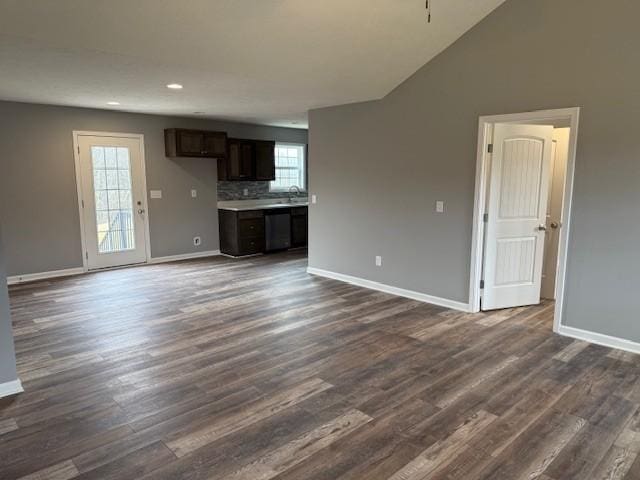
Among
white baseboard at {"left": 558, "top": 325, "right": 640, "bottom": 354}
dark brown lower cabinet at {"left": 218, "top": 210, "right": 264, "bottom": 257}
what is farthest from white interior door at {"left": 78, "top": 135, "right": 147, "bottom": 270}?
white baseboard at {"left": 558, "top": 325, "right": 640, "bottom": 354}

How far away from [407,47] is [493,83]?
2.95 feet

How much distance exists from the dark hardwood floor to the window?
4586 mm

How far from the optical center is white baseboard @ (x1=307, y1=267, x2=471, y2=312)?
4.76 metres

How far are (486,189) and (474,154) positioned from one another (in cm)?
37

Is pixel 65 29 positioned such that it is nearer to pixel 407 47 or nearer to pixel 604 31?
pixel 407 47

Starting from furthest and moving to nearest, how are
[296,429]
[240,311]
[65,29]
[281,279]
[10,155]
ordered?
[281,279], [10,155], [240,311], [65,29], [296,429]

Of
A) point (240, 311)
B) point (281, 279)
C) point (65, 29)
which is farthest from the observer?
point (281, 279)

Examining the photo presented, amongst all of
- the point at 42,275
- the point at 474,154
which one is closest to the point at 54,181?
the point at 42,275

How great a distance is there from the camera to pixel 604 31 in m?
3.48

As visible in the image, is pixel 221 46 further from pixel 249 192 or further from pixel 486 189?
pixel 249 192

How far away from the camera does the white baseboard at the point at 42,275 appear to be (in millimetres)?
5820

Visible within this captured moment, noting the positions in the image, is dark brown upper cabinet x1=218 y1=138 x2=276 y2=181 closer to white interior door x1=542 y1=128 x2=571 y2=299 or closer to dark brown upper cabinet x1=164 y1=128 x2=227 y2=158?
dark brown upper cabinet x1=164 y1=128 x2=227 y2=158

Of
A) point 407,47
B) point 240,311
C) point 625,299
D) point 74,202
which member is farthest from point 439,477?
point 74,202

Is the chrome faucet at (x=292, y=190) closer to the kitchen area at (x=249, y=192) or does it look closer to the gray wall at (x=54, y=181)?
the kitchen area at (x=249, y=192)
